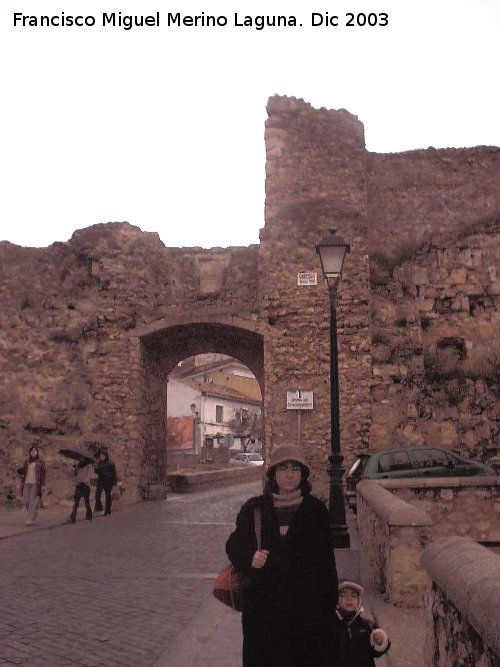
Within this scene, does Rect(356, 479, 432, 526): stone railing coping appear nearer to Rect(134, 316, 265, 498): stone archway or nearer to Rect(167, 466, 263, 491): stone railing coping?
Rect(134, 316, 265, 498): stone archway

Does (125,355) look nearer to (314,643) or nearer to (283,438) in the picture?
(283,438)

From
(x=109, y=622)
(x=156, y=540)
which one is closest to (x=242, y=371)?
(x=156, y=540)

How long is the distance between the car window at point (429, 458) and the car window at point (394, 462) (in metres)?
0.16

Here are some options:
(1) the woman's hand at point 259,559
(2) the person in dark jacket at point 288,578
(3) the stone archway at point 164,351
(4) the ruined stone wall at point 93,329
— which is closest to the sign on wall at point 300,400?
(3) the stone archway at point 164,351

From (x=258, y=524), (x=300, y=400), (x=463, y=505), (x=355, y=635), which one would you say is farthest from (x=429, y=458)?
(x=258, y=524)

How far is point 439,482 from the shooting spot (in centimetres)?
1095

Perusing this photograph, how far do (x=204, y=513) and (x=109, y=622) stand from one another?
9669 mm

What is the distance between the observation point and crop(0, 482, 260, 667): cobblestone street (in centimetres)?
515

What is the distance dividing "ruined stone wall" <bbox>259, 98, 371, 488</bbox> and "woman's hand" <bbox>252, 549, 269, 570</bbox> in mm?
12595

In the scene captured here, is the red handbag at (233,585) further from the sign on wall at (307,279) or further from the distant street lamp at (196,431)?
the distant street lamp at (196,431)

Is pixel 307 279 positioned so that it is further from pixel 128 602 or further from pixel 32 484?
pixel 128 602

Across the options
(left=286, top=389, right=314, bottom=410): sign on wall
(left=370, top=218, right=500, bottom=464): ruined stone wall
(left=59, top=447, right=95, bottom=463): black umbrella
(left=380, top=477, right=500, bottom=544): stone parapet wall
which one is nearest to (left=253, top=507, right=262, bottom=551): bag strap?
(left=380, top=477, right=500, bottom=544): stone parapet wall

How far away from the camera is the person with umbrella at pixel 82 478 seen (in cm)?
1376

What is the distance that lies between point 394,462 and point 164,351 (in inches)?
335
